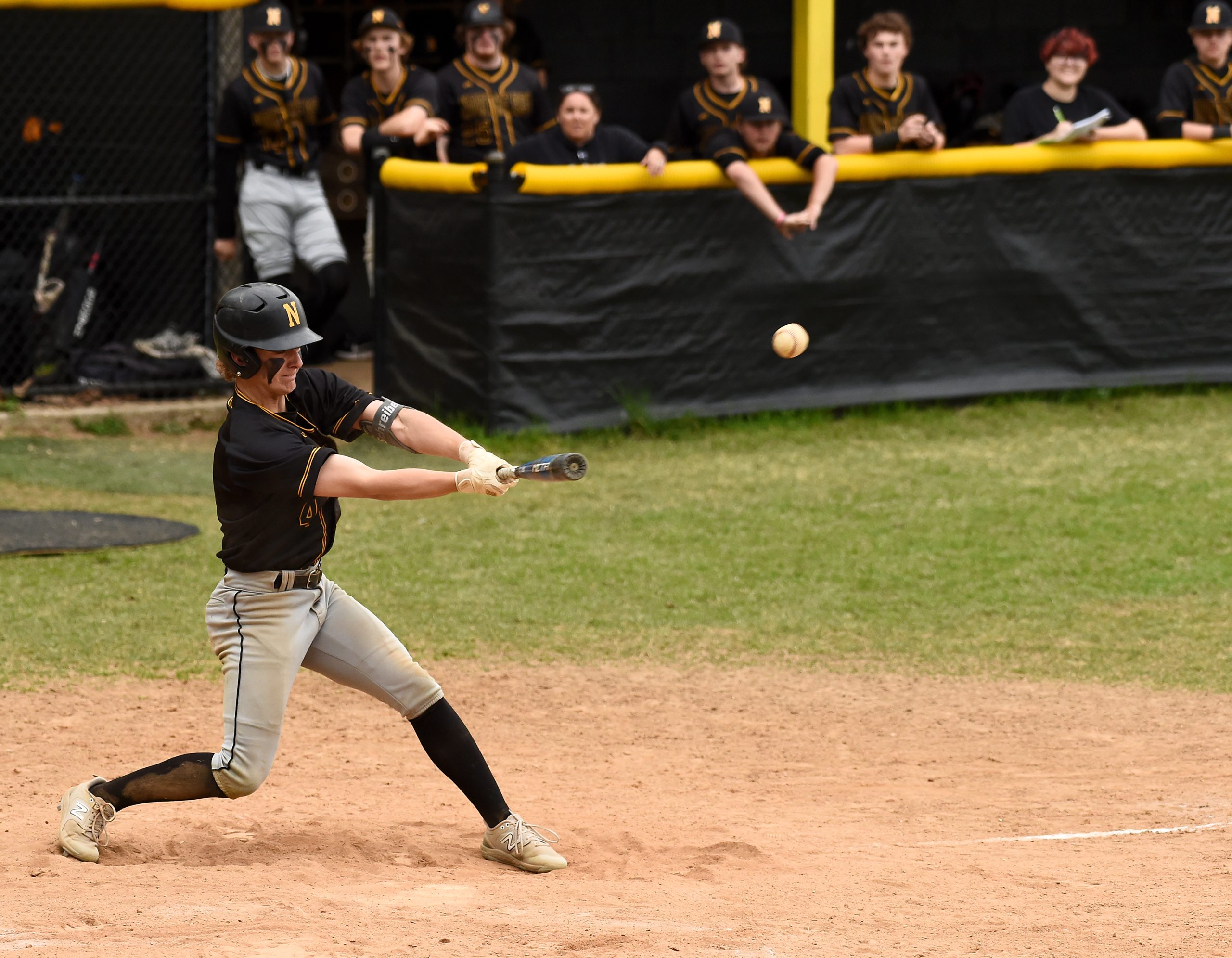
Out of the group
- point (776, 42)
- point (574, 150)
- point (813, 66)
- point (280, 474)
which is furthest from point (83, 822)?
point (776, 42)

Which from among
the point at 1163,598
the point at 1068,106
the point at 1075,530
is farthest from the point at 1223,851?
the point at 1068,106

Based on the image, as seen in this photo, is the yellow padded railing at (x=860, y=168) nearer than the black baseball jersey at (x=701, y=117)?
Yes

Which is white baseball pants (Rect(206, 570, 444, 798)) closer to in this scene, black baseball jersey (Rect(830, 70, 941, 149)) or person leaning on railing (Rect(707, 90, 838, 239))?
person leaning on railing (Rect(707, 90, 838, 239))

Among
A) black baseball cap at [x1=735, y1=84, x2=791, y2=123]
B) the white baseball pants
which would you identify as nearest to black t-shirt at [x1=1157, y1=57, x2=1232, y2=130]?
black baseball cap at [x1=735, y1=84, x2=791, y2=123]

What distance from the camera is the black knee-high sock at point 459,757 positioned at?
463 cm

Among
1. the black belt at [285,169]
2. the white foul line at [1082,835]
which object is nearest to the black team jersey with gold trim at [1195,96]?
the black belt at [285,169]

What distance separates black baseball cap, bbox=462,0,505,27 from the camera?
32.5ft

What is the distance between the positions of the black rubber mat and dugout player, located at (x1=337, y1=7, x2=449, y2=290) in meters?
2.63

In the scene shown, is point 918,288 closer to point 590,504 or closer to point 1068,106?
point 1068,106

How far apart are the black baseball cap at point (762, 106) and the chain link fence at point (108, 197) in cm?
349

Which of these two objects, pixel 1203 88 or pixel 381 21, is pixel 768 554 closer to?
pixel 381 21

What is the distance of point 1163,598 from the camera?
24.0ft

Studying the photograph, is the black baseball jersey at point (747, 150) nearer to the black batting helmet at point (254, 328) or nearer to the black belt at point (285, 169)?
the black belt at point (285, 169)

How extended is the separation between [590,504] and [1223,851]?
188 inches
